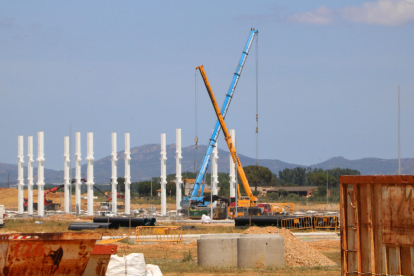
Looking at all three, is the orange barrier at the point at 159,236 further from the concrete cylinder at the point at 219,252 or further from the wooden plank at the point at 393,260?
the wooden plank at the point at 393,260

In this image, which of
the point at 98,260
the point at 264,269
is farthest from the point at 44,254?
the point at 264,269

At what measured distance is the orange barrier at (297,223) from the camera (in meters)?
38.2

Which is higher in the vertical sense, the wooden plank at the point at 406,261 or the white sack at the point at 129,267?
the wooden plank at the point at 406,261

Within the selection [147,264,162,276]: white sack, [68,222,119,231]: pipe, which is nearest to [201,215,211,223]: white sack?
[68,222,119,231]: pipe

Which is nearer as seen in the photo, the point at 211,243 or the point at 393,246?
the point at 393,246

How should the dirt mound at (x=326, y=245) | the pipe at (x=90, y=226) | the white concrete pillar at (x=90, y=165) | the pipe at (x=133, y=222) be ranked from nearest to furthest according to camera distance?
the dirt mound at (x=326, y=245)
the pipe at (x=90, y=226)
the pipe at (x=133, y=222)
the white concrete pillar at (x=90, y=165)

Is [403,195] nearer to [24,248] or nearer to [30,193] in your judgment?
[24,248]

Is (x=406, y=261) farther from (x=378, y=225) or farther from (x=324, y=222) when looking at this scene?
(x=324, y=222)

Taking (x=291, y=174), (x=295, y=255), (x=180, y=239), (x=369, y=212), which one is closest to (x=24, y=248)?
(x=369, y=212)

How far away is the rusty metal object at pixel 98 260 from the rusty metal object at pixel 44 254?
68 cm

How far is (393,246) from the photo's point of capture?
33.0 feet

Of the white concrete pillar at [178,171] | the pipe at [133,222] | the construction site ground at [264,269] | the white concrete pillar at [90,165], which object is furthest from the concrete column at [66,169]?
the construction site ground at [264,269]

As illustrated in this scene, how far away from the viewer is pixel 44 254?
11.7m

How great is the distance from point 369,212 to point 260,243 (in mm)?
8505
